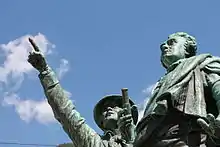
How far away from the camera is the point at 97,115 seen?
859 cm

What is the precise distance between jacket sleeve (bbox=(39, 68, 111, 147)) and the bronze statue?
78cm

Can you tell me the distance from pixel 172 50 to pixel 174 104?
3.12ft

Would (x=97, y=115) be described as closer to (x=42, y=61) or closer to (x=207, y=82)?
(x=42, y=61)

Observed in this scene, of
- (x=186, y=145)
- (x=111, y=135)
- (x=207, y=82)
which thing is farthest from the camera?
(x=111, y=135)

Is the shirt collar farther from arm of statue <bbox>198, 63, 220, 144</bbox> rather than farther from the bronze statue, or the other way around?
arm of statue <bbox>198, 63, 220, 144</bbox>

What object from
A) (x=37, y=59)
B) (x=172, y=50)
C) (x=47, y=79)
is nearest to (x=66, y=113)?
(x=47, y=79)

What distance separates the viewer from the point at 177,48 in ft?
23.7

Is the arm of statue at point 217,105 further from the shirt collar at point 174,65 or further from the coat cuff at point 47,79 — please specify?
the coat cuff at point 47,79

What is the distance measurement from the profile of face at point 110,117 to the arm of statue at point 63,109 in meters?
0.94

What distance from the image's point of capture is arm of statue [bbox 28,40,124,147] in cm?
719

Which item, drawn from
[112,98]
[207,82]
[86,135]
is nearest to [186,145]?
[207,82]

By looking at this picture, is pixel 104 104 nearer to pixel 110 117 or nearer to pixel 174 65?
pixel 110 117

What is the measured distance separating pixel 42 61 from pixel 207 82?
1.88m

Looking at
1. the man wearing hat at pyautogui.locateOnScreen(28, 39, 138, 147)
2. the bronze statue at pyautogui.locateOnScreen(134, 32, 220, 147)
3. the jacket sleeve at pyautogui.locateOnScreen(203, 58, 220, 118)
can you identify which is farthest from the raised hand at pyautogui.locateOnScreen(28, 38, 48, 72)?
the jacket sleeve at pyautogui.locateOnScreen(203, 58, 220, 118)
